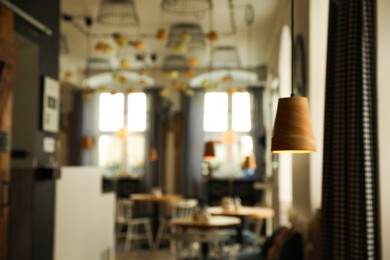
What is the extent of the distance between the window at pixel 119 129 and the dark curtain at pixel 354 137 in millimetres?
9833

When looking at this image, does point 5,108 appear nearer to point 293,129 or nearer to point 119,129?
point 293,129

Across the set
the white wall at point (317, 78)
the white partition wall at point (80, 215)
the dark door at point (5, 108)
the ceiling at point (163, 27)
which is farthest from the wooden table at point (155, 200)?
the dark door at point (5, 108)

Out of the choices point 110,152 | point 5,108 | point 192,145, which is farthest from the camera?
point 110,152

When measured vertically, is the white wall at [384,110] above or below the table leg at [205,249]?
above

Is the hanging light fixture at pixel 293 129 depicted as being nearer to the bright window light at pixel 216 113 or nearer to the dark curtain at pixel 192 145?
the dark curtain at pixel 192 145

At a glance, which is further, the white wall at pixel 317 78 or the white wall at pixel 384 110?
the white wall at pixel 317 78

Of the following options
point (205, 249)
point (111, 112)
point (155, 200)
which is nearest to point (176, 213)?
point (155, 200)

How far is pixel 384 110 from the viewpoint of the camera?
3.42 meters

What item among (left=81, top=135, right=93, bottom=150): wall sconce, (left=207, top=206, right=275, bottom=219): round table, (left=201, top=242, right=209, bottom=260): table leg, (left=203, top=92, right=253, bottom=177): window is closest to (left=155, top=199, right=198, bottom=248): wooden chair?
(left=207, top=206, right=275, bottom=219): round table

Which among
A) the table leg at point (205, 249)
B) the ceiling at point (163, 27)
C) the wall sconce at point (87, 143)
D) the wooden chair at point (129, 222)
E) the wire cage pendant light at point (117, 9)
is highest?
the ceiling at point (163, 27)

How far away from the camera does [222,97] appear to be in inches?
527

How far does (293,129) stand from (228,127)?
415 inches

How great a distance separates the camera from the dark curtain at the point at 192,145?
12695 millimetres

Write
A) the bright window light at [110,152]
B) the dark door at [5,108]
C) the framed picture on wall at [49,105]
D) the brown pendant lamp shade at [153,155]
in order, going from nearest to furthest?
1. the dark door at [5,108]
2. the framed picture on wall at [49,105]
3. the brown pendant lamp shade at [153,155]
4. the bright window light at [110,152]
